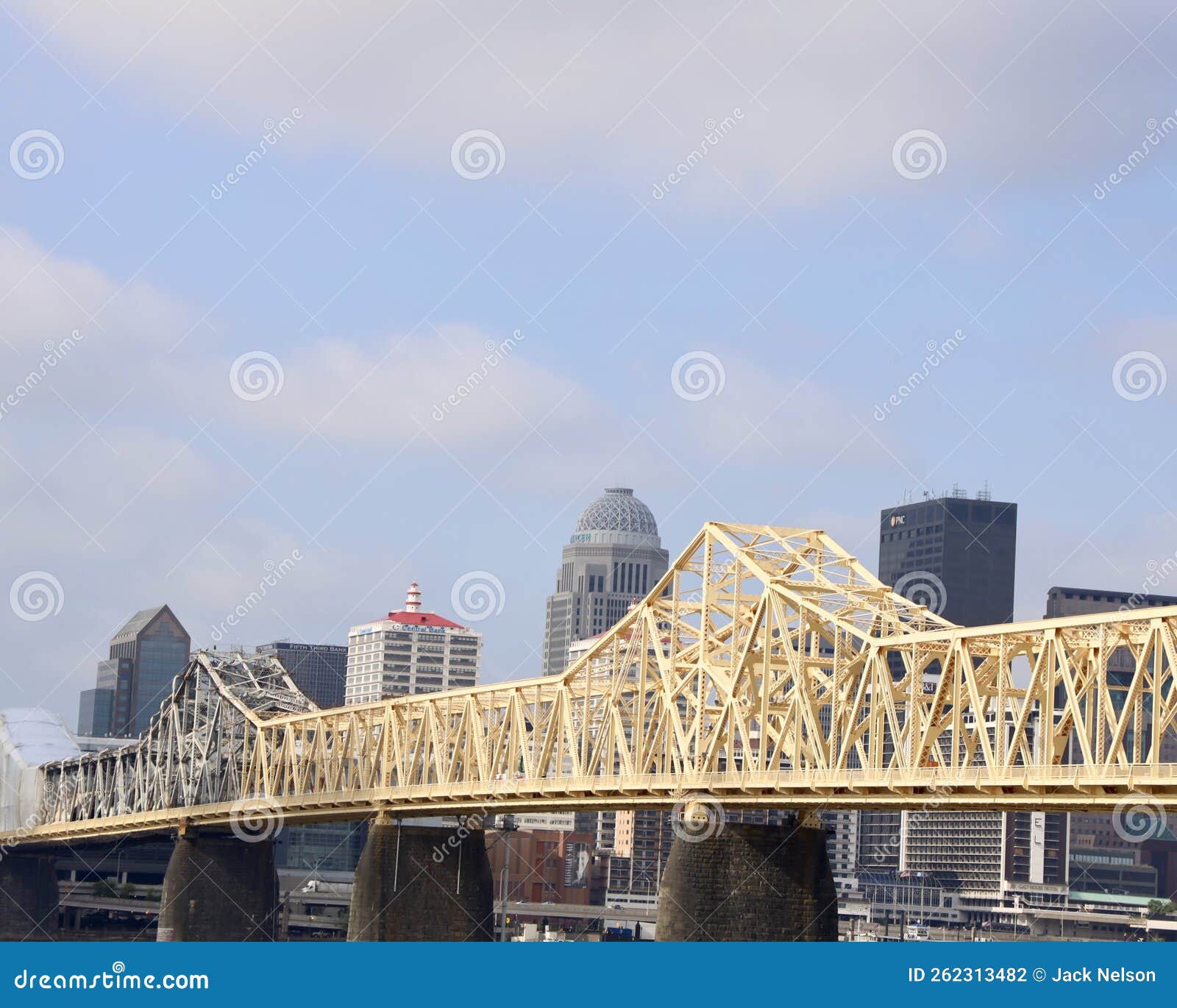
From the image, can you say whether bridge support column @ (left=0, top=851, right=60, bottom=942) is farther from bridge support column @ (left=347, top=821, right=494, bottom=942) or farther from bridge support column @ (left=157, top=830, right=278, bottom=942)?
bridge support column @ (left=347, top=821, right=494, bottom=942)

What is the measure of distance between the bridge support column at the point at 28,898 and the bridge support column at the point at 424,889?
5979 centimetres

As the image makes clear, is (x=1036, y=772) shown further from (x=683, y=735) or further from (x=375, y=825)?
(x=375, y=825)

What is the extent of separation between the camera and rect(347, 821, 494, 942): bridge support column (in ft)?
319

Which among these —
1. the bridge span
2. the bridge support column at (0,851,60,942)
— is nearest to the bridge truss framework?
the bridge span

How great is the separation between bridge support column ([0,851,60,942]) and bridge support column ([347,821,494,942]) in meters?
59.8

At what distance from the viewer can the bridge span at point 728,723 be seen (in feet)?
206

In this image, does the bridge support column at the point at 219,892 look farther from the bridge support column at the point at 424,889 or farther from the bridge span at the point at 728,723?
the bridge support column at the point at 424,889

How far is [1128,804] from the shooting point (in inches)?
2381

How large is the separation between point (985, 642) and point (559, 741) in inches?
1259

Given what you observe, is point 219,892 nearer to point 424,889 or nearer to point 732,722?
point 424,889

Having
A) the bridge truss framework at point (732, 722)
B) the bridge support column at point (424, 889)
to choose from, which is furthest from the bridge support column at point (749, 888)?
the bridge support column at point (424, 889)
